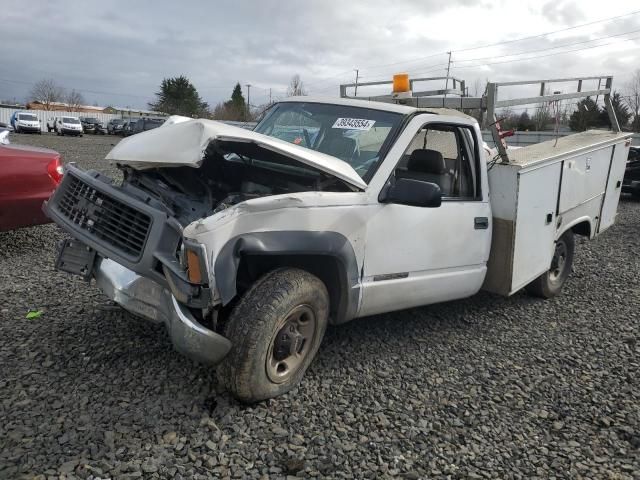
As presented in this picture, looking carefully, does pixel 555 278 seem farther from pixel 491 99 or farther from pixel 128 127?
pixel 128 127

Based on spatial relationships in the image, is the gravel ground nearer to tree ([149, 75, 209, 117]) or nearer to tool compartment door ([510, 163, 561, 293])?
tool compartment door ([510, 163, 561, 293])

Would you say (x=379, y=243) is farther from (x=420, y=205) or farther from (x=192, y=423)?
(x=192, y=423)

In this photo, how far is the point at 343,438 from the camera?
2.84m

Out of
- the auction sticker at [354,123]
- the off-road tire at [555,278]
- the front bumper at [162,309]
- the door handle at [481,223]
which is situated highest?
the auction sticker at [354,123]

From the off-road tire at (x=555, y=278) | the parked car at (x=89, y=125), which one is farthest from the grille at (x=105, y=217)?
the parked car at (x=89, y=125)

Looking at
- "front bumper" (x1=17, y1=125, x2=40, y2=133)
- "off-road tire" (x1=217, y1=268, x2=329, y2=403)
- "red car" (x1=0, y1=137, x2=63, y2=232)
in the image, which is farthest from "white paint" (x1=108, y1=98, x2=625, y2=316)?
"front bumper" (x1=17, y1=125, x2=40, y2=133)

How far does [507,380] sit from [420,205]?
1413 mm

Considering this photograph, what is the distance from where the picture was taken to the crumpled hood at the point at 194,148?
2861mm

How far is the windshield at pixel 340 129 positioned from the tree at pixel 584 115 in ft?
10.8

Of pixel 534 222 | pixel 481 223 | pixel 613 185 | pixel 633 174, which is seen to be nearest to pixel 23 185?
pixel 481 223

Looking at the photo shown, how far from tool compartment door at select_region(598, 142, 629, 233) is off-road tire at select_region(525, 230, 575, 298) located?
639mm

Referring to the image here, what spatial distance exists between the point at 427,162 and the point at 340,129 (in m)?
0.78

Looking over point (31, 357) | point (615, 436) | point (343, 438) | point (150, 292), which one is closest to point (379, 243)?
point (343, 438)

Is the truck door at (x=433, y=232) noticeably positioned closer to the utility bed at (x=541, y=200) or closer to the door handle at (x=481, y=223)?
the door handle at (x=481, y=223)
